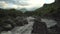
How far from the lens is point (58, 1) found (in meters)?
12.2

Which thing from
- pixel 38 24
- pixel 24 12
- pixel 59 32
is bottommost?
pixel 59 32

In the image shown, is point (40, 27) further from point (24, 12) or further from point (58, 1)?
point (24, 12)

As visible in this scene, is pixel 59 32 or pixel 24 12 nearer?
pixel 59 32

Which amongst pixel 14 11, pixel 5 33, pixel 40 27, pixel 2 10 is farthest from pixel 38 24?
pixel 14 11

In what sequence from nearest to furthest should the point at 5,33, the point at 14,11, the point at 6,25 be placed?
the point at 5,33 → the point at 6,25 → the point at 14,11

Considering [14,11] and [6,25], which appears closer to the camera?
[6,25]

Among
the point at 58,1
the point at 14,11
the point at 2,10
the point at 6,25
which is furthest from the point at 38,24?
the point at 14,11

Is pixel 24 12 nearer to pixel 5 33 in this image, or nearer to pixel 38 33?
pixel 5 33

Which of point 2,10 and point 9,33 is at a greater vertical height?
point 2,10

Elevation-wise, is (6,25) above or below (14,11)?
below

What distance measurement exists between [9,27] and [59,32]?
3652 millimetres

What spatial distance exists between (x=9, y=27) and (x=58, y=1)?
14.7 feet

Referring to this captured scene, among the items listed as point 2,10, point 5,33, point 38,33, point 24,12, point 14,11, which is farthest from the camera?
point 24,12

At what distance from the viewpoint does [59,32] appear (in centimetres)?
670
